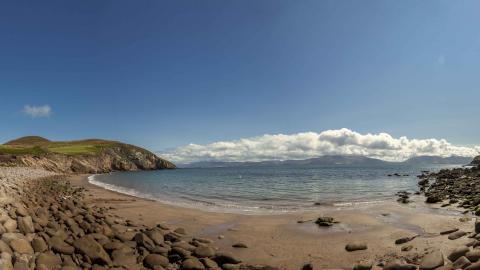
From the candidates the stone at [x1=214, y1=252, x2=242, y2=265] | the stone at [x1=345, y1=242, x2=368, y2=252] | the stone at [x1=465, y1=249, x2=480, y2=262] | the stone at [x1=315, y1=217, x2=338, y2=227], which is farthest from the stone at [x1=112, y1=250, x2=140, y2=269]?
the stone at [x1=315, y1=217, x2=338, y2=227]

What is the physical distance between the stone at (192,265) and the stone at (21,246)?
16.5 ft

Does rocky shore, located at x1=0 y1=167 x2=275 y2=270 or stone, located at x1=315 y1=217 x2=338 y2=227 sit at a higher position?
rocky shore, located at x1=0 y1=167 x2=275 y2=270

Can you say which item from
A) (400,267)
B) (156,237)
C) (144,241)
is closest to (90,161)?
(156,237)

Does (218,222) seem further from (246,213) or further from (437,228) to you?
(437,228)

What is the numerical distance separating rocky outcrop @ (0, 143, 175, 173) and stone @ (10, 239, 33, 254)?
9841 centimetres

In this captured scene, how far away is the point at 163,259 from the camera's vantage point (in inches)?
Result: 459

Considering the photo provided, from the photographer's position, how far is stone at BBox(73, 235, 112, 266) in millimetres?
10851

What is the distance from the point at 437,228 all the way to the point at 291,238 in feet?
26.0

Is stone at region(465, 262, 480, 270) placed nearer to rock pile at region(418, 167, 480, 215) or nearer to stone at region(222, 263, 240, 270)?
stone at region(222, 263, 240, 270)

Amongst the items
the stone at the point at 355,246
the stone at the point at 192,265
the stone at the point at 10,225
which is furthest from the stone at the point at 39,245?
the stone at the point at 355,246

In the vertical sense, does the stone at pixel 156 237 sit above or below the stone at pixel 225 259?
above

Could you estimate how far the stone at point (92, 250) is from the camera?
35.6ft

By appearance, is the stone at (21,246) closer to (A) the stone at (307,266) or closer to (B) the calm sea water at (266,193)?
(A) the stone at (307,266)

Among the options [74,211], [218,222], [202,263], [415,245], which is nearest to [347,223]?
[415,245]
